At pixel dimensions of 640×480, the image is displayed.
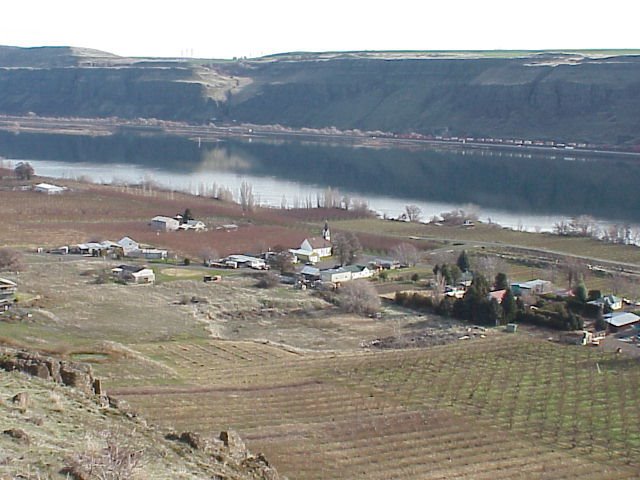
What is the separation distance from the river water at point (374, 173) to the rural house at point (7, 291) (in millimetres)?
21848

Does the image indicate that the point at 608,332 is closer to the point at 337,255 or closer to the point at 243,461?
the point at 337,255

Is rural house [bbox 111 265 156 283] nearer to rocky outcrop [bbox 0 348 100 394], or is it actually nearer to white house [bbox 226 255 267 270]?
white house [bbox 226 255 267 270]

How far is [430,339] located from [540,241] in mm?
14939

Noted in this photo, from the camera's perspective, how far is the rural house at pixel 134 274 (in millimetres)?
21141

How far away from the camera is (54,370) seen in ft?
22.8

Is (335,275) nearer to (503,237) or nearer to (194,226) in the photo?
(194,226)

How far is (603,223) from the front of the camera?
37250 millimetres

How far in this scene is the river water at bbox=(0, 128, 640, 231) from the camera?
1699 inches

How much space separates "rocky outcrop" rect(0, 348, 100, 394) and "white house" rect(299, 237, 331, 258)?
1895 cm

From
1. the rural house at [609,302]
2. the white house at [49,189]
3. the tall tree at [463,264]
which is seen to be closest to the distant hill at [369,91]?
the white house at [49,189]

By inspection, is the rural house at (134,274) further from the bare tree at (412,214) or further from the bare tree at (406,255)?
the bare tree at (412,214)

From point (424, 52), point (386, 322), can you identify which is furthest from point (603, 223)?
point (424, 52)

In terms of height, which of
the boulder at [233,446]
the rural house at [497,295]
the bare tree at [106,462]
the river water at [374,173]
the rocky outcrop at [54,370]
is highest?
the bare tree at [106,462]

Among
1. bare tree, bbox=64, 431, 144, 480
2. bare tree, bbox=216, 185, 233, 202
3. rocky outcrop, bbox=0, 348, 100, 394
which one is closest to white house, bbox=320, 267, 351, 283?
rocky outcrop, bbox=0, 348, 100, 394
